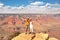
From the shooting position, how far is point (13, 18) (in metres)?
11.2

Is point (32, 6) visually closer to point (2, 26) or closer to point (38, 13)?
point (38, 13)

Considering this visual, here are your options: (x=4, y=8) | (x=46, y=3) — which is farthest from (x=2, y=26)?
(x=46, y=3)

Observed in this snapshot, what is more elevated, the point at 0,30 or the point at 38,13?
the point at 38,13

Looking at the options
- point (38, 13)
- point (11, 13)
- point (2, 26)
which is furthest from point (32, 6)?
point (2, 26)

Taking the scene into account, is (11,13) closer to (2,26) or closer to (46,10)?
(2,26)

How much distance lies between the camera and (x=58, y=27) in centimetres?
1052

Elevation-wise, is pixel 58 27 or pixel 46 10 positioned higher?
pixel 46 10

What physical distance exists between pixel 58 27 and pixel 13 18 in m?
2.39

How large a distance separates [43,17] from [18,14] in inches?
50.7

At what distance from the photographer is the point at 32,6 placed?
1067 centimetres

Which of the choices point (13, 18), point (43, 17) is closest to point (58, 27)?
point (43, 17)

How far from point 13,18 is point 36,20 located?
122 cm

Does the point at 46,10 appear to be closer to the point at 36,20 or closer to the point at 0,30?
the point at 36,20

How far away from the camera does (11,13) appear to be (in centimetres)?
1105
